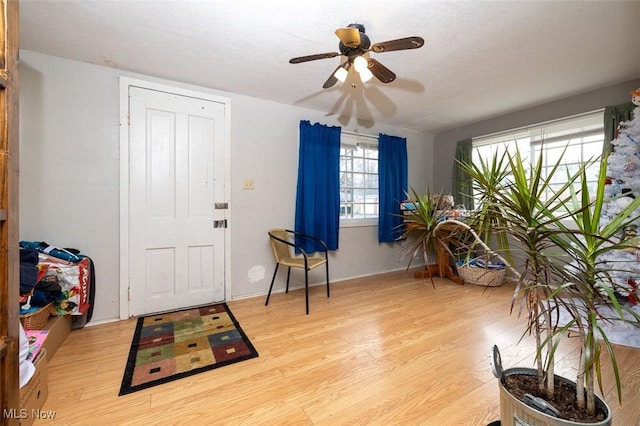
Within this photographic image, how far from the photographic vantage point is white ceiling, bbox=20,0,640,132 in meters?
1.65

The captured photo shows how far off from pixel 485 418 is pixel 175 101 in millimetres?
3269

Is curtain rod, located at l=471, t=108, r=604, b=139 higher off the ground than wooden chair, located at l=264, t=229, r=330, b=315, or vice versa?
curtain rod, located at l=471, t=108, r=604, b=139

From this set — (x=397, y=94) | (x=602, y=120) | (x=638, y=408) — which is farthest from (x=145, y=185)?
(x=602, y=120)

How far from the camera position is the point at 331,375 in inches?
64.0

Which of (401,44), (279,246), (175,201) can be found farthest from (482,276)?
(175,201)

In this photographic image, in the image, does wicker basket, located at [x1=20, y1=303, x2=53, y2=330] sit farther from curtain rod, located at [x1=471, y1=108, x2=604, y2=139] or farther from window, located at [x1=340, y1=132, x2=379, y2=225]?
curtain rod, located at [x1=471, y1=108, x2=604, y2=139]

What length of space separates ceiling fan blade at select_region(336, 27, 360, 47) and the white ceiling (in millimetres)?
225

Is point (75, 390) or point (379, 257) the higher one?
point (379, 257)

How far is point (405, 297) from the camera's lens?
116 inches

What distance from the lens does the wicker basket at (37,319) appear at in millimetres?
1642

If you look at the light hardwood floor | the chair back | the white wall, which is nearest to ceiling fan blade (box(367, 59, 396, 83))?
the white wall

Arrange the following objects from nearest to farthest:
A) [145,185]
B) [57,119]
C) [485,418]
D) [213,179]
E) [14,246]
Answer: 1. [14,246]
2. [485,418]
3. [57,119]
4. [145,185]
5. [213,179]

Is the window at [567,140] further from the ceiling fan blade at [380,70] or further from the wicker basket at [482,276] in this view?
the ceiling fan blade at [380,70]

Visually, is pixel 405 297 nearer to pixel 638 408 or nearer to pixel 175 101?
pixel 638 408
